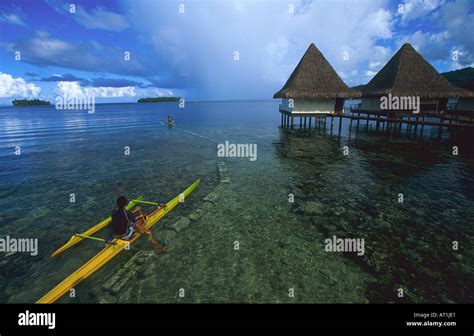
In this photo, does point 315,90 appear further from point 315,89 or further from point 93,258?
point 93,258

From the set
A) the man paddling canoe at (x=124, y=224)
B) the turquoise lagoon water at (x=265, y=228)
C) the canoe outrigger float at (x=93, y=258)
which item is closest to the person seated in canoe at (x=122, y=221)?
the man paddling canoe at (x=124, y=224)

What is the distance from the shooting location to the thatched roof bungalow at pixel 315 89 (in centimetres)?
2697

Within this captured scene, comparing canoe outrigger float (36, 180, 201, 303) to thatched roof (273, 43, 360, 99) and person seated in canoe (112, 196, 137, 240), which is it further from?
thatched roof (273, 43, 360, 99)

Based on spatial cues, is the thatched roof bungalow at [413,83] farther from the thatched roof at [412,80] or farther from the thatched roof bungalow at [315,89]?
the thatched roof bungalow at [315,89]

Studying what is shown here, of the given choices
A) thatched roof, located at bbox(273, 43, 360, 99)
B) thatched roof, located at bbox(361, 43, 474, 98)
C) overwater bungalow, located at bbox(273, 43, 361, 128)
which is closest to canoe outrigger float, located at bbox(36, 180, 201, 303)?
thatched roof, located at bbox(273, 43, 360, 99)

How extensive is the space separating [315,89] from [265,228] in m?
24.3

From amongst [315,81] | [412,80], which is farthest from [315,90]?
[412,80]

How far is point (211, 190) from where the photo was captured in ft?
39.7

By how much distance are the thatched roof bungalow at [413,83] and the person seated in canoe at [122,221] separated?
28212 millimetres

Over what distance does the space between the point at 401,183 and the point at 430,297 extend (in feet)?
28.0

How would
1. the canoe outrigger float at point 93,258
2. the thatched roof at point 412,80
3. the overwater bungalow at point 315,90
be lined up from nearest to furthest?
the canoe outrigger float at point 93,258
the thatched roof at point 412,80
the overwater bungalow at point 315,90

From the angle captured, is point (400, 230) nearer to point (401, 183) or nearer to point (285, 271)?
point (285, 271)

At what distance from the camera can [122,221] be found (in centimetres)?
657

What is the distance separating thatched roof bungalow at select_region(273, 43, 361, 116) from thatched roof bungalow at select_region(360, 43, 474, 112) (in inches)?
133
